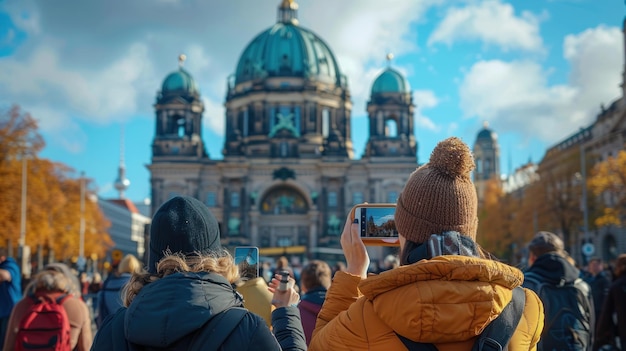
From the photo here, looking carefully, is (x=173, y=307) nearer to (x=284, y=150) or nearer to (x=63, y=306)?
(x=63, y=306)

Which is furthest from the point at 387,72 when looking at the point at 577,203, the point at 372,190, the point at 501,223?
the point at 577,203

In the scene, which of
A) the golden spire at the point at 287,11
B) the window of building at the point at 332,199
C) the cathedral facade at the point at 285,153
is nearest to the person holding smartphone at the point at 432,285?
the cathedral facade at the point at 285,153

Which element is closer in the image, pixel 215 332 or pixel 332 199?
pixel 215 332

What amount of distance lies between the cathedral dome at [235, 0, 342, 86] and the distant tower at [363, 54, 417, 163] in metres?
6.31

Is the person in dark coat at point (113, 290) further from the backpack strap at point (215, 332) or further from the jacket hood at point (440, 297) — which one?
the jacket hood at point (440, 297)

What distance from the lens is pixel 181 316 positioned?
10.2 feet

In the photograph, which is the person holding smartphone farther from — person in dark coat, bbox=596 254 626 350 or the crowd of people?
person in dark coat, bbox=596 254 626 350

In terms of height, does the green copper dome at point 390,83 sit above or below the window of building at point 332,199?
above

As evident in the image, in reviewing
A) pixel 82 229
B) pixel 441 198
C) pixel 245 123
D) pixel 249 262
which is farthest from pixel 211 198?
pixel 441 198

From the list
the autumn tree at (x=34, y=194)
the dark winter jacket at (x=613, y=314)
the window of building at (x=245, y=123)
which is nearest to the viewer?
the dark winter jacket at (x=613, y=314)

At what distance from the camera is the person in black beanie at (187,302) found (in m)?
3.13

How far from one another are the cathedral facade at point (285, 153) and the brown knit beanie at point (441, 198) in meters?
63.1

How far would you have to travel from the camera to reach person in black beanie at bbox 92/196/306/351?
3.13m

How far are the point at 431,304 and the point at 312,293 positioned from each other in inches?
155
